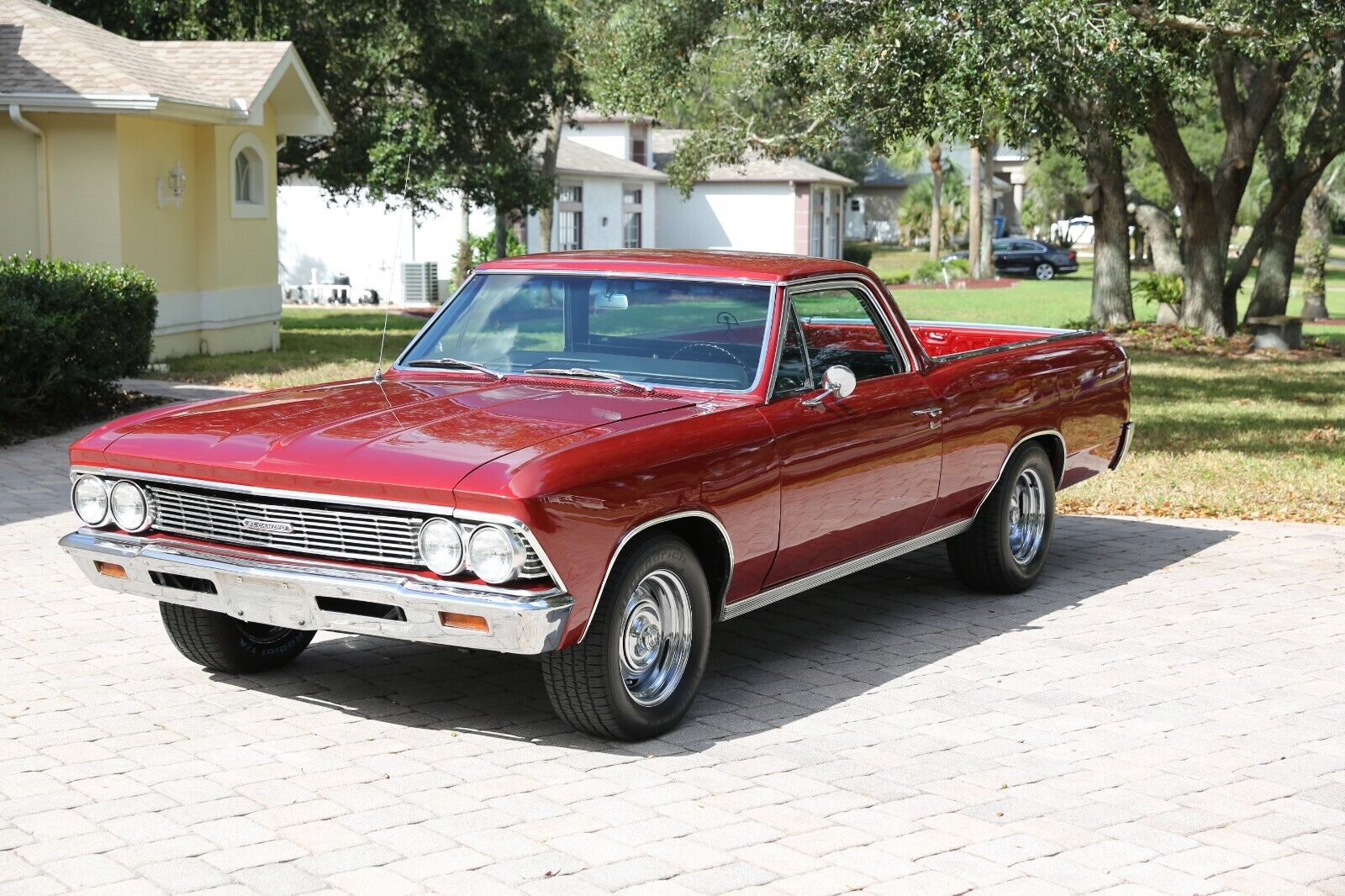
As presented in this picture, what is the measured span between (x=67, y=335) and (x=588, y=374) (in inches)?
325

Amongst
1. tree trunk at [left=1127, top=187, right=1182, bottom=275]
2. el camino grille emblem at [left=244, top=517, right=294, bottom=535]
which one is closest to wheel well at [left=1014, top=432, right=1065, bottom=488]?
el camino grille emblem at [left=244, top=517, right=294, bottom=535]

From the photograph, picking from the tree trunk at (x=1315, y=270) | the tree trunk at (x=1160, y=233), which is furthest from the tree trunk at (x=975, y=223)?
the tree trunk at (x=1160, y=233)

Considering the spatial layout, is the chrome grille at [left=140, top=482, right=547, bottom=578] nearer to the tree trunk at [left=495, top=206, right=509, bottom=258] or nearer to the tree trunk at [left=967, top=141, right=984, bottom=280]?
the tree trunk at [left=495, top=206, right=509, bottom=258]

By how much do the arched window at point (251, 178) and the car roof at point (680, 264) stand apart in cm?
1478

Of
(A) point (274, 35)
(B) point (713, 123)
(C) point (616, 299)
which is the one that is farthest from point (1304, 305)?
(C) point (616, 299)

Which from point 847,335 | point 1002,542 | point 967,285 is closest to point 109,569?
point 847,335

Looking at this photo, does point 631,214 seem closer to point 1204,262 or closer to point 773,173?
point 773,173

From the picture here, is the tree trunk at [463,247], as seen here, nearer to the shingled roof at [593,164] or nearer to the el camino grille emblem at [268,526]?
the shingled roof at [593,164]

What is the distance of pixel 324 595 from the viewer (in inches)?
208

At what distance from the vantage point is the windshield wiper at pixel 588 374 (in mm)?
6355

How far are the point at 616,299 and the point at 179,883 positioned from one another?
320 cm

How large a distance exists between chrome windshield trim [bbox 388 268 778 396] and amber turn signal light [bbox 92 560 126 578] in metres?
1.58

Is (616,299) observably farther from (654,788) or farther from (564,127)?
(564,127)

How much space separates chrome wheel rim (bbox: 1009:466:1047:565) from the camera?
8320 mm
